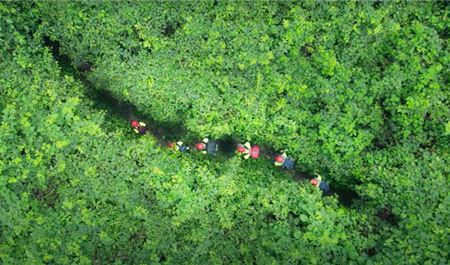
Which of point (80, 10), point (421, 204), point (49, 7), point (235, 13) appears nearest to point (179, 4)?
point (235, 13)

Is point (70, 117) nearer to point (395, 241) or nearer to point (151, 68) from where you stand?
point (151, 68)

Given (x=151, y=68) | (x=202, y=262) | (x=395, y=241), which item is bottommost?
(x=202, y=262)

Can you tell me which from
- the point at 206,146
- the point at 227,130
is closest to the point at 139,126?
the point at 206,146

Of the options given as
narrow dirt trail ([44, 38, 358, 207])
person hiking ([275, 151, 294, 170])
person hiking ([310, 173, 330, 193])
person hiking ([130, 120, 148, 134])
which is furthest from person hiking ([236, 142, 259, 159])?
person hiking ([130, 120, 148, 134])

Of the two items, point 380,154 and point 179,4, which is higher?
point 179,4

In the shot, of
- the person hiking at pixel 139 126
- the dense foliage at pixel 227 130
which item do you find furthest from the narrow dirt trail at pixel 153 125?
the dense foliage at pixel 227 130

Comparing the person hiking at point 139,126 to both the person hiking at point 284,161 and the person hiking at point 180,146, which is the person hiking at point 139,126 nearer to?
the person hiking at point 180,146

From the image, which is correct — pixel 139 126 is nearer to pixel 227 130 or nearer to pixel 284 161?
pixel 227 130
